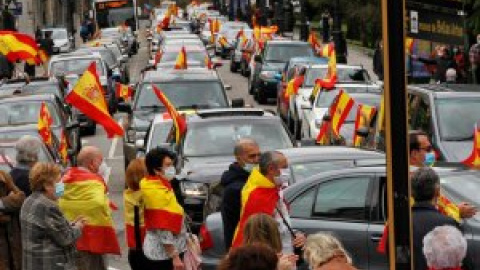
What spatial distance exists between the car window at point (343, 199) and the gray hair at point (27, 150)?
255cm

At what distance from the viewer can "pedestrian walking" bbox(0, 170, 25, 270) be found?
38.9ft

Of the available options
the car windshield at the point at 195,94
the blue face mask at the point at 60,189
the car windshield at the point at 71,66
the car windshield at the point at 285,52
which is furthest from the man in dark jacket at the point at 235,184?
the car windshield at the point at 285,52

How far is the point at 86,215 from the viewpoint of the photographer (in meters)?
11.4

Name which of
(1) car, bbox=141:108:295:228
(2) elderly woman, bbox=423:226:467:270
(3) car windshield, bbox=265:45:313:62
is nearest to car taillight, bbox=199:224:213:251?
(2) elderly woman, bbox=423:226:467:270

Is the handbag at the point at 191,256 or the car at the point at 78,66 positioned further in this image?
the car at the point at 78,66

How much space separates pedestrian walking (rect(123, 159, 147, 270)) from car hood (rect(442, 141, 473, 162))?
641cm

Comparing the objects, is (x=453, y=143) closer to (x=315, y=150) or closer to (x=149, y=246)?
(x=315, y=150)

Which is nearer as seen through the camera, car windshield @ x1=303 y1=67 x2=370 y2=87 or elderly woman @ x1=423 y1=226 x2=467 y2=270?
elderly woman @ x1=423 y1=226 x2=467 y2=270

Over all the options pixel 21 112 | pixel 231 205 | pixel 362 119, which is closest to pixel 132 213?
pixel 231 205

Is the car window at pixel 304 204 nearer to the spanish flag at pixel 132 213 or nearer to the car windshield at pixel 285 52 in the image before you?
the spanish flag at pixel 132 213

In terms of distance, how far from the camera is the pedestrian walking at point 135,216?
11086mm

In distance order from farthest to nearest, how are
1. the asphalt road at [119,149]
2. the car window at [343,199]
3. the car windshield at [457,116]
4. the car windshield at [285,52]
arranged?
the car windshield at [285,52]
the car windshield at [457,116]
the asphalt road at [119,149]
the car window at [343,199]

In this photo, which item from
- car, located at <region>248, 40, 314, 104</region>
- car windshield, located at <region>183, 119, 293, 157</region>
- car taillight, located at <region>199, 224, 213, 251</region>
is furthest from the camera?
car, located at <region>248, 40, 314, 104</region>

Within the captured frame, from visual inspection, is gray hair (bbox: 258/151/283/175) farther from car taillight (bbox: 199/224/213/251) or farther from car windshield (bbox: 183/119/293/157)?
car windshield (bbox: 183/119/293/157)
